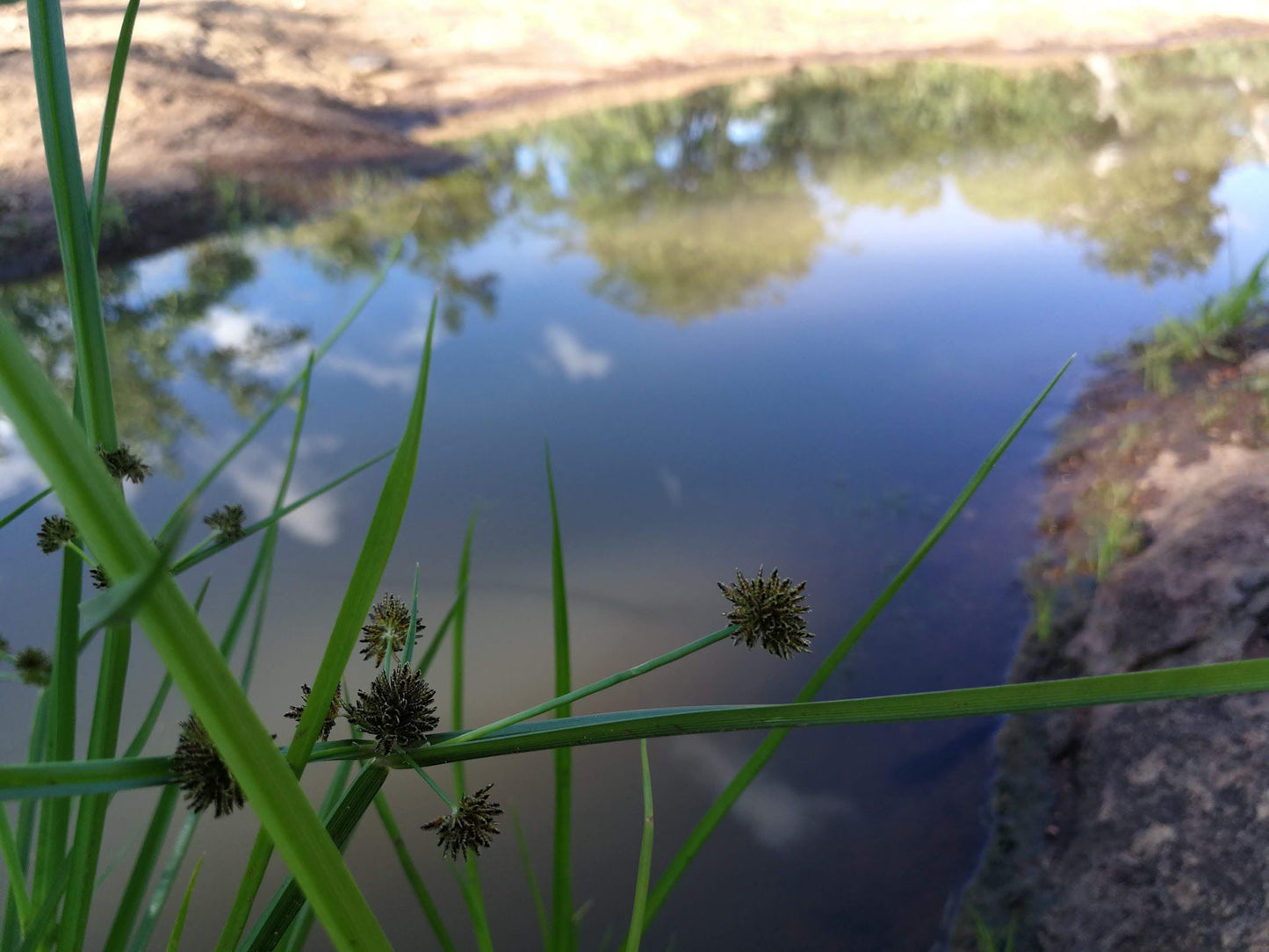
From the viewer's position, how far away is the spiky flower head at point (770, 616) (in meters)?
0.35

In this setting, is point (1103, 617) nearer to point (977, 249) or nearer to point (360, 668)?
point (360, 668)

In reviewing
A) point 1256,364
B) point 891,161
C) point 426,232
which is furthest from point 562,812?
point 891,161

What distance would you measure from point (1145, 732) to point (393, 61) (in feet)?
36.8

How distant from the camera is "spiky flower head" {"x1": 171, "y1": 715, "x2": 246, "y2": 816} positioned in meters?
0.25

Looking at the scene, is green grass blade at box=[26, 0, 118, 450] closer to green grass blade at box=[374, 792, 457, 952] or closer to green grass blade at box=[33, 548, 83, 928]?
green grass blade at box=[33, 548, 83, 928]

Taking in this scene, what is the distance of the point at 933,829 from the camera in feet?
5.79

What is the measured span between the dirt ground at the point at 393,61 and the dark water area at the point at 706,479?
117cm

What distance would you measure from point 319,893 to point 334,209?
6770 mm

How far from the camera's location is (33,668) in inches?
15.1

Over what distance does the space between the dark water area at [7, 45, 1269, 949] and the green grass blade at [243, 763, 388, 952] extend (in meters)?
0.73

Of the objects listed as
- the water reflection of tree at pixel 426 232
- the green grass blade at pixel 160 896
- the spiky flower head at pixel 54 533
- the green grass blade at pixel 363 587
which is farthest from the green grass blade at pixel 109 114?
the water reflection of tree at pixel 426 232

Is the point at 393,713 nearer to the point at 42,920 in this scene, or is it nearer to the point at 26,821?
the point at 42,920

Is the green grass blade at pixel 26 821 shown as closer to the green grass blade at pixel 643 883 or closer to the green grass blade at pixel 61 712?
the green grass blade at pixel 61 712

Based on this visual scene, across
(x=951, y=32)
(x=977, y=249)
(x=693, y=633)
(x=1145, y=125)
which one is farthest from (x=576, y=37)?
(x=693, y=633)
